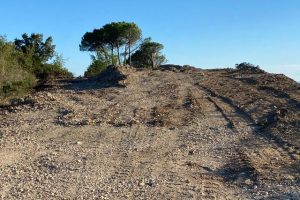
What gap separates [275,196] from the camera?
21.7ft

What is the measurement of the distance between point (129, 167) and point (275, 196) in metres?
2.57

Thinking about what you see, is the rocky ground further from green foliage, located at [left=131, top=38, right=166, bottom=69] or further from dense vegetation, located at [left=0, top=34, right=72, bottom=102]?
green foliage, located at [left=131, top=38, right=166, bottom=69]

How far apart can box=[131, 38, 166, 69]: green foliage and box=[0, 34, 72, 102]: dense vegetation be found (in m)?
10.9

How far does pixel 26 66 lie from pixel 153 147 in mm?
23649

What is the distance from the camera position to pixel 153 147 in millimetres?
9633

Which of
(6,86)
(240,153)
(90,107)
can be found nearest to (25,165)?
(240,153)

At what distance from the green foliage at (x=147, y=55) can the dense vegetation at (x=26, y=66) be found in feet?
35.7

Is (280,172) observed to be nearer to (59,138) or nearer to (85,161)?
(85,161)

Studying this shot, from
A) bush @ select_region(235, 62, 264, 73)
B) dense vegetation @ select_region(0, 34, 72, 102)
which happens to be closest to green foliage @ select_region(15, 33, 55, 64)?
dense vegetation @ select_region(0, 34, 72, 102)

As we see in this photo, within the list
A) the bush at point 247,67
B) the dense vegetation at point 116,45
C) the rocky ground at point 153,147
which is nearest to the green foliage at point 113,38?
the dense vegetation at point 116,45

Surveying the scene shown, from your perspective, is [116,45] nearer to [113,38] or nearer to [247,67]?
[113,38]

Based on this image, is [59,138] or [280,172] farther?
[59,138]

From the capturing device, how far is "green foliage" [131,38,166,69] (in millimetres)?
48438

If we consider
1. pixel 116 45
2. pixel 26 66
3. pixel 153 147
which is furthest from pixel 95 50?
pixel 153 147
